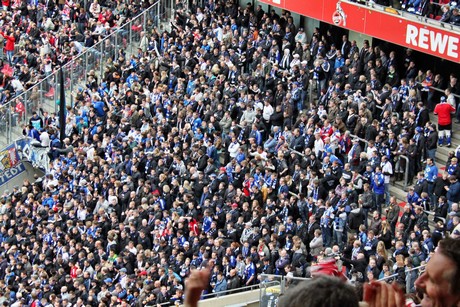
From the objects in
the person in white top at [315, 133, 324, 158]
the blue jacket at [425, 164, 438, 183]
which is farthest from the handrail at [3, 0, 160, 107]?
the blue jacket at [425, 164, 438, 183]

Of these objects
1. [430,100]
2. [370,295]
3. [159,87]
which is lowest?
[159,87]

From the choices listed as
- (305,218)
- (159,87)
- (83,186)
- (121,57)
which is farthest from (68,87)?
(305,218)

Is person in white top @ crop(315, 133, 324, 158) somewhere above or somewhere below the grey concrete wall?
above

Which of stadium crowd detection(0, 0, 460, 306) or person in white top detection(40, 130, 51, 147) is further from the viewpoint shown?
person in white top detection(40, 130, 51, 147)

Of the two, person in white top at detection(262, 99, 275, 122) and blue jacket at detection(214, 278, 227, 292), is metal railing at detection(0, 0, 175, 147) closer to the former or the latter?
person in white top at detection(262, 99, 275, 122)

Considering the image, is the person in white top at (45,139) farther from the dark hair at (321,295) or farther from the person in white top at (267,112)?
the dark hair at (321,295)

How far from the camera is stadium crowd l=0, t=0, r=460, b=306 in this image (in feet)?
63.1

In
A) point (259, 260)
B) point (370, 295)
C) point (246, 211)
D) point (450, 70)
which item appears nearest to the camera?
point (370, 295)

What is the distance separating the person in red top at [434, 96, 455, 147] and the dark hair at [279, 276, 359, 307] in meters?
19.0

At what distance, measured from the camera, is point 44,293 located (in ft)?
69.3

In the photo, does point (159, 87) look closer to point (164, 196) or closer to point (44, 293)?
point (164, 196)

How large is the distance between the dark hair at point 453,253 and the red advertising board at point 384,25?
63.4ft

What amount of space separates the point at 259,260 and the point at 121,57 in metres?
12.9

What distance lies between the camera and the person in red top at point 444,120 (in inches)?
853
